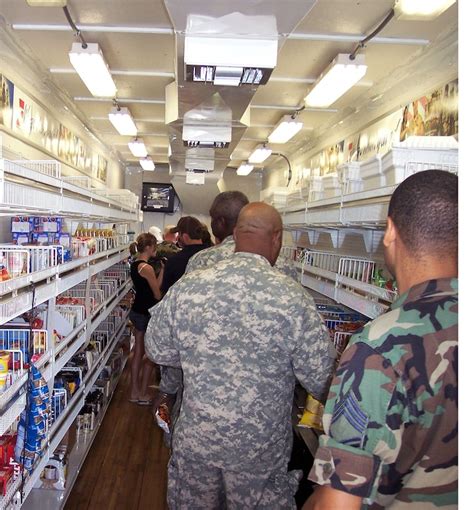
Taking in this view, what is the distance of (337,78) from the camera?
13.3 feet

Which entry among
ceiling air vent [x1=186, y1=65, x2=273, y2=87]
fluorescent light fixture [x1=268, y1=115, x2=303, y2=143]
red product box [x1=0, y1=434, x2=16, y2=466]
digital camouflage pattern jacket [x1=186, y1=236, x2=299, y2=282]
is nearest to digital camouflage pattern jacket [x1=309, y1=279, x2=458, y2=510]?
red product box [x1=0, y1=434, x2=16, y2=466]

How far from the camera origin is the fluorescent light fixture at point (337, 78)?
3807 millimetres

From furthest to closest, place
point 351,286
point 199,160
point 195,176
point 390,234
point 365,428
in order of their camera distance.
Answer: point 195,176 → point 199,160 → point 351,286 → point 390,234 → point 365,428

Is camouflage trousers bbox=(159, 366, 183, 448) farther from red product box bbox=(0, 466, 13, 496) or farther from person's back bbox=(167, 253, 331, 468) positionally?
red product box bbox=(0, 466, 13, 496)

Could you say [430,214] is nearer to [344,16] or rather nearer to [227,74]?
[227,74]

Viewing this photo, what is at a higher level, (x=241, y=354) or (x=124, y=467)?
(x=241, y=354)

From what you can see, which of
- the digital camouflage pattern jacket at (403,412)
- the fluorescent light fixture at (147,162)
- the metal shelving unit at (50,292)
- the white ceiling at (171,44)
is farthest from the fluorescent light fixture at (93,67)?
the fluorescent light fixture at (147,162)

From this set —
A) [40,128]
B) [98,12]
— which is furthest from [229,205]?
[40,128]

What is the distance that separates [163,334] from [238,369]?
38 centimetres

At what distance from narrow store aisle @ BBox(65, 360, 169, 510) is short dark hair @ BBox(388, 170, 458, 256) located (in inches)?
121

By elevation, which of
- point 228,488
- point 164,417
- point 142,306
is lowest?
point 228,488

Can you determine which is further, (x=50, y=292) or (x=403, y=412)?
(x=50, y=292)

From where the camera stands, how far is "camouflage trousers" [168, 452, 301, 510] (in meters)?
2.12

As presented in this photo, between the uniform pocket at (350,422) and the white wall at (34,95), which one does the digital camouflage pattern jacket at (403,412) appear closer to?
the uniform pocket at (350,422)
